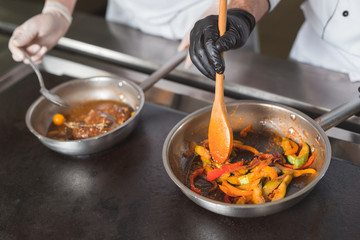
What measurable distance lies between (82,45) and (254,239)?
1.23 metres

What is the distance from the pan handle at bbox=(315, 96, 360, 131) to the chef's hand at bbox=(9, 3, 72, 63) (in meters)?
1.07

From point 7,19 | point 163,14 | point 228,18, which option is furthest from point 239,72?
point 7,19

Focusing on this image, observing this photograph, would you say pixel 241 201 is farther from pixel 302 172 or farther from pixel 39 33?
pixel 39 33

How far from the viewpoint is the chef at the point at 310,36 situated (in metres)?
1.02

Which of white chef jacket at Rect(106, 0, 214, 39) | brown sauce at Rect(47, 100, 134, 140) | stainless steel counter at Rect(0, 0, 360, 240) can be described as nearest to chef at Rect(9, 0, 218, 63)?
white chef jacket at Rect(106, 0, 214, 39)

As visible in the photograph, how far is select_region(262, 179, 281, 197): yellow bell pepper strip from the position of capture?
0.95 m

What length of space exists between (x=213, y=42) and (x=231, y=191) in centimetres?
41

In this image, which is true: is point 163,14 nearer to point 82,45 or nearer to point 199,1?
point 199,1

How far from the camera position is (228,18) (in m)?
1.11

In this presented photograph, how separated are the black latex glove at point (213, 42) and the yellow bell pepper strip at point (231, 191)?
0.31 meters

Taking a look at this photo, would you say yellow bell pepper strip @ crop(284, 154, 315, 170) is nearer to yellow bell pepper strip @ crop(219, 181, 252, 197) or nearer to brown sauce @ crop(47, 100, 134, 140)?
yellow bell pepper strip @ crop(219, 181, 252, 197)

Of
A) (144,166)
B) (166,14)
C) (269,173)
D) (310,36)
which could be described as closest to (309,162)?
(269,173)

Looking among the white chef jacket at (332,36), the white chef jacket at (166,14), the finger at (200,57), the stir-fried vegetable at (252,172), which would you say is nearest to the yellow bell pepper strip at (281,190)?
the stir-fried vegetable at (252,172)

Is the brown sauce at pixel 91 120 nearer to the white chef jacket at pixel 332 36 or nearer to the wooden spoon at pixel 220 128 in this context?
the wooden spoon at pixel 220 128
